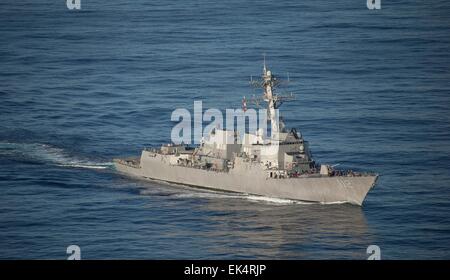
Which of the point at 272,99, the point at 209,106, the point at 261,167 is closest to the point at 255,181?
the point at 261,167

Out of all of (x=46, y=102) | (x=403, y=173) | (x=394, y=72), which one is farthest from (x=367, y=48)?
(x=403, y=173)

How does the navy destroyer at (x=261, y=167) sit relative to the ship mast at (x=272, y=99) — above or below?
below

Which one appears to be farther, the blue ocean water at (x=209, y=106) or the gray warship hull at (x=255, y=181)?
the gray warship hull at (x=255, y=181)

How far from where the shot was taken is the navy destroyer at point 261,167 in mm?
95938

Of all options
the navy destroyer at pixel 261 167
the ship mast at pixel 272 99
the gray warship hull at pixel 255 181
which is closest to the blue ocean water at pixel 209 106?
the gray warship hull at pixel 255 181

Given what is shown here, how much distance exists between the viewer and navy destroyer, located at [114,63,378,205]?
95938 millimetres

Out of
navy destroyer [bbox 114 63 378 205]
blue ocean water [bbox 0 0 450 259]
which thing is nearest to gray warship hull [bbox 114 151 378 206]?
navy destroyer [bbox 114 63 378 205]

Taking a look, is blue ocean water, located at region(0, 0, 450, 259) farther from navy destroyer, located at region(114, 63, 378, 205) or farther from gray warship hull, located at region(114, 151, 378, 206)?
navy destroyer, located at region(114, 63, 378, 205)

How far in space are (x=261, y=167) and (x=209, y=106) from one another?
2768 centimetres

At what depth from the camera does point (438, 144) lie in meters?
111

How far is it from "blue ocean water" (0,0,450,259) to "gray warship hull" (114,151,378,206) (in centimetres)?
105

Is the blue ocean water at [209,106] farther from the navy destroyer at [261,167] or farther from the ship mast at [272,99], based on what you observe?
the ship mast at [272,99]

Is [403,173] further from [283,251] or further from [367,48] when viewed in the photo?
[367,48]
